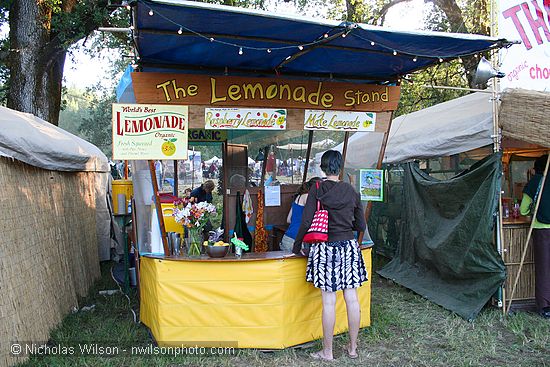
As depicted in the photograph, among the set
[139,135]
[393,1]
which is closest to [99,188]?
[139,135]

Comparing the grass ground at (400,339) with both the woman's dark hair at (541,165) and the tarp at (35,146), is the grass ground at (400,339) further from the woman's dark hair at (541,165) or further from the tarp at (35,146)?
the tarp at (35,146)

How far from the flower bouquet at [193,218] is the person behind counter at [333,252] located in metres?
0.97

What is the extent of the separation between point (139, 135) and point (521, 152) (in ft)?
17.2

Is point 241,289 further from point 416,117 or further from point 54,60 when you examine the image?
point 54,60

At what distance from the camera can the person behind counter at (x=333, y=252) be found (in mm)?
4020

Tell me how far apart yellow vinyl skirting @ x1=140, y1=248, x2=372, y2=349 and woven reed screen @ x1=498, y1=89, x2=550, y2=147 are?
286 cm

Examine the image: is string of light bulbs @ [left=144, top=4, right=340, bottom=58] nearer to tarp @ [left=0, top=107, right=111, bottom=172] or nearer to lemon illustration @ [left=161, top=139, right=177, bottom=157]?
lemon illustration @ [left=161, top=139, right=177, bottom=157]

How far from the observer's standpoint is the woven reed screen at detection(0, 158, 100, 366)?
3.80 m

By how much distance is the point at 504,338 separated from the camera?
4578 millimetres

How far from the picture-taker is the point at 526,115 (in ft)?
16.1

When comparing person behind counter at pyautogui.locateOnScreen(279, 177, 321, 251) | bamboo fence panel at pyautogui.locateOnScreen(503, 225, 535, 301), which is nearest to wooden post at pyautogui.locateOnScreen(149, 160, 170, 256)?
person behind counter at pyautogui.locateOnScreen(279, 177, 321, 251)

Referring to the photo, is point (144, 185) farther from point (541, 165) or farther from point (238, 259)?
point (541, 165)

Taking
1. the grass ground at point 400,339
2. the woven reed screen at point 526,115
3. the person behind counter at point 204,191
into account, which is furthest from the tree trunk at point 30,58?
the woven reed screen at point 526,115

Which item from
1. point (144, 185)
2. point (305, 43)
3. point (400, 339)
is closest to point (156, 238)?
point (144, 185)
